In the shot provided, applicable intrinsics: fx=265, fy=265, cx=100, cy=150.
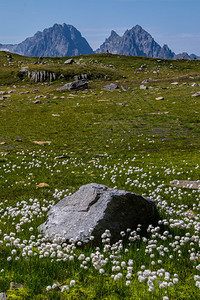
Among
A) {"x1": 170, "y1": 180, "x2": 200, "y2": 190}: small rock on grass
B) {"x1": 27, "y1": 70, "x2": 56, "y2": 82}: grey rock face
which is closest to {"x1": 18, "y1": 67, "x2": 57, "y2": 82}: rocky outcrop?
{"x1": 27, "y1": 70, "x2": 56, "y2": 82}: grey rock face

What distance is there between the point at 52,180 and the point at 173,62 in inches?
4912

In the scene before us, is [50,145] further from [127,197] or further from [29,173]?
[127,197]

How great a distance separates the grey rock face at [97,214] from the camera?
7.16 metres

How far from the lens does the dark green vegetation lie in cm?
521

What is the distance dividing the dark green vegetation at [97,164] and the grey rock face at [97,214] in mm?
633

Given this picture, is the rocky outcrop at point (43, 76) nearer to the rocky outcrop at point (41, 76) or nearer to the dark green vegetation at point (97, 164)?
the rocky outcrop at point (41, 76)

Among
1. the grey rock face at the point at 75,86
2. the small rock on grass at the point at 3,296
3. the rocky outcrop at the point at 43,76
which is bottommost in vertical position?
the small rock on grass at the point at 3,296

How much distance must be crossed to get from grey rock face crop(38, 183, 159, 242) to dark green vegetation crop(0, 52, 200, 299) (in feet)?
2.08

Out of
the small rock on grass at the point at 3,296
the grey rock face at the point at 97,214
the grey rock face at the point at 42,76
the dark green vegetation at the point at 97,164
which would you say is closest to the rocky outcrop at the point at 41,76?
the grey rock face at the point at 42,76

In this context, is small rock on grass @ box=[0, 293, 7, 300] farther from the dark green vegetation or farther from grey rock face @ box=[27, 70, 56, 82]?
grey rock face @ box=[27, 70, 56, 82]

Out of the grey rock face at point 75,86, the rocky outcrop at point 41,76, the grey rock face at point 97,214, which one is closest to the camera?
the grey rock face at point 97,214

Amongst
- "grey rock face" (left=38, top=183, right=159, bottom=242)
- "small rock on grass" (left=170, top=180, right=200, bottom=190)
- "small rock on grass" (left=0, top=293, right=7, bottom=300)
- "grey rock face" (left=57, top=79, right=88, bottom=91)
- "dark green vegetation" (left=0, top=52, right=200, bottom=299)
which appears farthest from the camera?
"grey rock face" (left=57, top=79, right=88, bottom=91)

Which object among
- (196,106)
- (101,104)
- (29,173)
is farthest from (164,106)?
(29,173)

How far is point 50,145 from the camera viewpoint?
2214 cm
